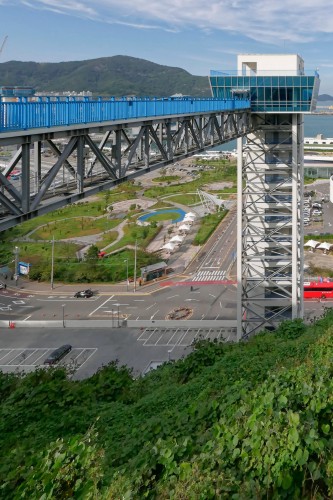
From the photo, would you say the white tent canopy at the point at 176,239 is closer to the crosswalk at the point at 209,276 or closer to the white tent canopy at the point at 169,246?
the white tent canopy at the point at 169,246

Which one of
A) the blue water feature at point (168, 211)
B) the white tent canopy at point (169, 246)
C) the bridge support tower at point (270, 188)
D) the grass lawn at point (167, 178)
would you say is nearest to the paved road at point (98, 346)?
the bridge support tower at point (270, 188)

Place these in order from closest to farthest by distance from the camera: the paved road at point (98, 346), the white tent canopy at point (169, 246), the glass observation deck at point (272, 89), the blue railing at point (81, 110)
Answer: the blue railing at point (81, 110) → the glass observation deck at point (272, 89) → the paved road at point (98, 346) → the white tent canopy at point (169, 246)

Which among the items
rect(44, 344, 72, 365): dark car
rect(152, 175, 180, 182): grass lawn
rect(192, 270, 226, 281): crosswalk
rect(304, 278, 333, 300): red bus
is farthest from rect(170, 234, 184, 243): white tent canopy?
rect(152, 175, 180, 182): grass lawn

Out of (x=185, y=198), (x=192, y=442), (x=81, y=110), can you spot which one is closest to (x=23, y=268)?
(x=81, y=110)

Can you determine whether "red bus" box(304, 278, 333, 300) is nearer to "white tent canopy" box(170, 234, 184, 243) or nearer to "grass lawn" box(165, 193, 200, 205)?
"white tent canopy" box(170, 234, 184, 243)

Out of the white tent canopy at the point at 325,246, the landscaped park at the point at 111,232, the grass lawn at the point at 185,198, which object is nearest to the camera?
the landscaped park at the point at 111,232

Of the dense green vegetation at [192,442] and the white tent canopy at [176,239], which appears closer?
the dense green vegetation at [192,442]
